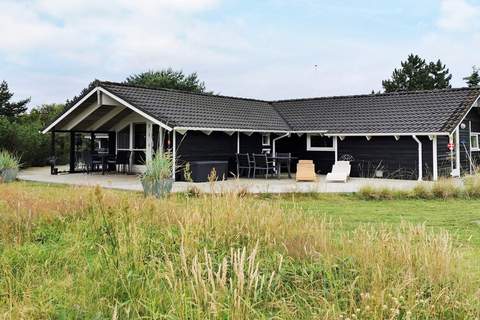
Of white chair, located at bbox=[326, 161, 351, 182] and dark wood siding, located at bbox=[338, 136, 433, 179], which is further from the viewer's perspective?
dark wood siding, located at bbox=[338, 136, 433, 179]

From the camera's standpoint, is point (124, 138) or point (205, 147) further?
point (124, 138)

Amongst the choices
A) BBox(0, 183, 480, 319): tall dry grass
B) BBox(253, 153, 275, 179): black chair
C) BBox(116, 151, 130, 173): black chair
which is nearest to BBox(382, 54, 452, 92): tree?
BBox(253, 153, 275, 179): black chair

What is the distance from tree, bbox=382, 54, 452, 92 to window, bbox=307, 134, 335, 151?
3400 cm

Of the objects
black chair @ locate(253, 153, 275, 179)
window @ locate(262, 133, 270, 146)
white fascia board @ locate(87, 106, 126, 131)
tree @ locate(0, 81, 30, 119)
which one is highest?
tree @ locate(0, 81, 30, 119)

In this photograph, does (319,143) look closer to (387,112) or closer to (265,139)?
(265,139)

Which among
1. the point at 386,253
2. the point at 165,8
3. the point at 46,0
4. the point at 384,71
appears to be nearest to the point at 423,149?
the point at 165,8

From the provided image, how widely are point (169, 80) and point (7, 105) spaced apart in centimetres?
1542

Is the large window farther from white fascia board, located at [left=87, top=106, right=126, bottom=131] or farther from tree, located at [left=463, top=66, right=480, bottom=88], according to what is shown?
tree, located at [left=463, top=66, right=480, bottom=88]

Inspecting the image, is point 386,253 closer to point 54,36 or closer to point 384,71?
point 54,36

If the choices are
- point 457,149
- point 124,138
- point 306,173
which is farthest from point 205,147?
point 457,149

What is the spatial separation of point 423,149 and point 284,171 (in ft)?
24.0

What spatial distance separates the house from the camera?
58.6ft

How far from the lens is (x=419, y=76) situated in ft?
173

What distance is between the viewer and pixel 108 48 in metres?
24.8
